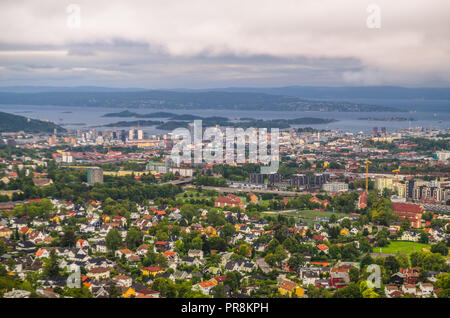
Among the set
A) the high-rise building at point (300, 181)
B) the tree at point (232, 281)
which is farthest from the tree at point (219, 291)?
the high-rise building at point (300, 181)

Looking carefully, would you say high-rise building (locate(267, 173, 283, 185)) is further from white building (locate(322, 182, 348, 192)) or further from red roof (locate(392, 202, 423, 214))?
red roof (locate(392, 202, 423, 214))

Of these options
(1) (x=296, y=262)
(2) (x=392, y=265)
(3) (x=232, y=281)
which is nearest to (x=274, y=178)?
(1) (x=296, y=262)

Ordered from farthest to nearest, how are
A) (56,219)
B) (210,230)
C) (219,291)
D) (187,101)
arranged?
(187,101) → (56,219) → (210,230) → (219,291)

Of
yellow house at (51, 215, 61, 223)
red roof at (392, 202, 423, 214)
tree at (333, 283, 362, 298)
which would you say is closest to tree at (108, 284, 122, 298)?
tree at (333, 283, 362, 298)

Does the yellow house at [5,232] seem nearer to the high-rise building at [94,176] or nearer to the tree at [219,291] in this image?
the tree at [219,291]

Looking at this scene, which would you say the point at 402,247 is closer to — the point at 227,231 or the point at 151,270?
the point at 227,231

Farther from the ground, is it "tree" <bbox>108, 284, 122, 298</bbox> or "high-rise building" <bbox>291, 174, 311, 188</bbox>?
"tree" <bbox>108, 284, 122, 298</bbox>

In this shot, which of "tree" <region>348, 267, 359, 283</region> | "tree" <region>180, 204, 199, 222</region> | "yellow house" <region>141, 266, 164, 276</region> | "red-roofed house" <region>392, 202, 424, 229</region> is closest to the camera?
"tree" <region>348, 267, 359, 283</region>

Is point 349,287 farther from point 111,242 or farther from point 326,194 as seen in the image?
point 326,194
